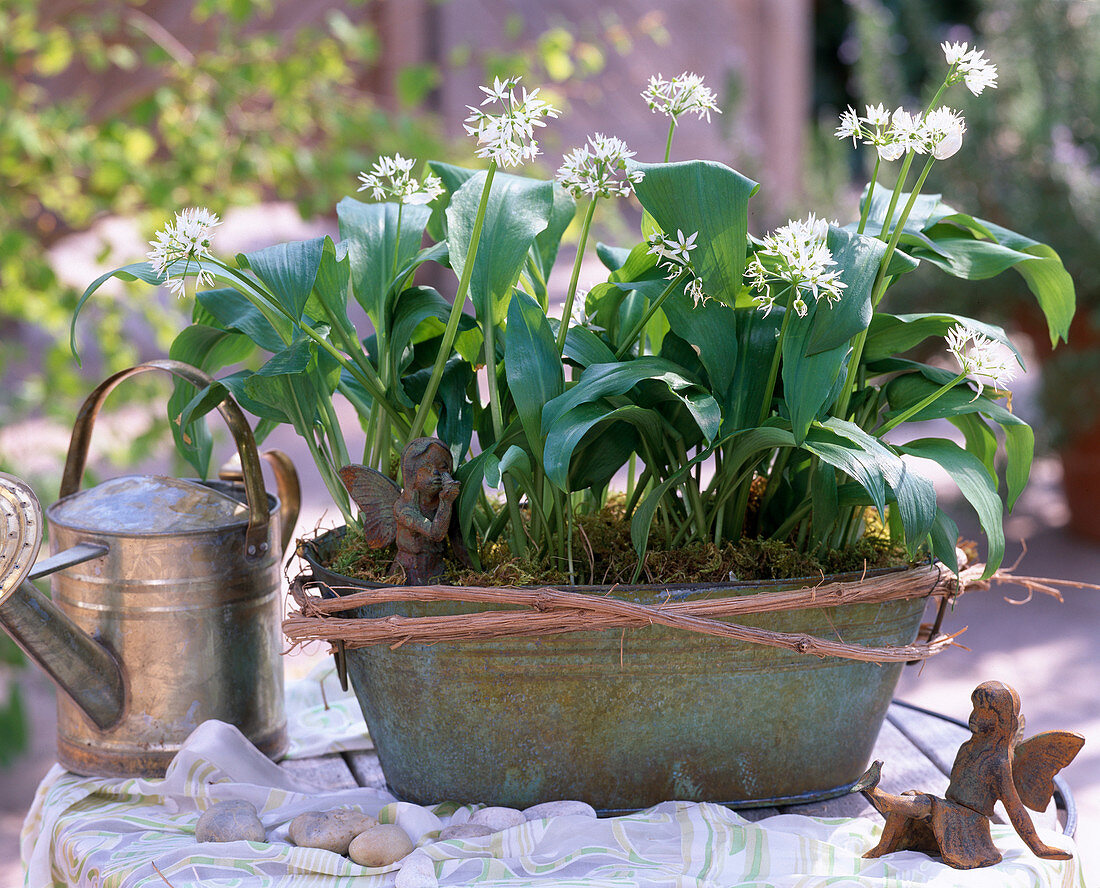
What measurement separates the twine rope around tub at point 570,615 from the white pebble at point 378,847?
5.0 inches

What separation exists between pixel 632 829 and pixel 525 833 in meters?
0.07

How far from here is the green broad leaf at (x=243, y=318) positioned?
0.83 m

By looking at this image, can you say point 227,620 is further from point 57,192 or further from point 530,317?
point 57,192

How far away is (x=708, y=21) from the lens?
159 inches

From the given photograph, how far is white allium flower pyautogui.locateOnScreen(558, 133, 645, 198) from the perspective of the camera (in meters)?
0.74

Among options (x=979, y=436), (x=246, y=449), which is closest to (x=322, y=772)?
(x=246, y=449)

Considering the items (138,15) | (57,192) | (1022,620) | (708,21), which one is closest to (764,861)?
(57,192)

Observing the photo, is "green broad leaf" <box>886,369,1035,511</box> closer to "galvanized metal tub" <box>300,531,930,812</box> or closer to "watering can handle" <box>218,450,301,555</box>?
"galvanized metal tub" <box>300,531,930,812</box>

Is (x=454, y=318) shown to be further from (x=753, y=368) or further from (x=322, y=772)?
(x=322, y=772)

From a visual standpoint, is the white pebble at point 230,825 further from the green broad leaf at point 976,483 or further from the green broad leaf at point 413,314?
the green broad leaf at point 976,483

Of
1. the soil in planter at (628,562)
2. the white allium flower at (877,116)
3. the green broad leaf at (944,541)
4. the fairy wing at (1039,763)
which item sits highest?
the white allium flower at (877,116)

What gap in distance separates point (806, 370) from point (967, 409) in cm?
16

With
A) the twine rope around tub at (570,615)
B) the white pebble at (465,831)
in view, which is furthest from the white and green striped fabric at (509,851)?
the twine rope around tub at (570,615)

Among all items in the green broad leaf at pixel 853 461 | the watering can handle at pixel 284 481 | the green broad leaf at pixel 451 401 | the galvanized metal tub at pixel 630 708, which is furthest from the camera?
the watering can handle at pixel 284 481
